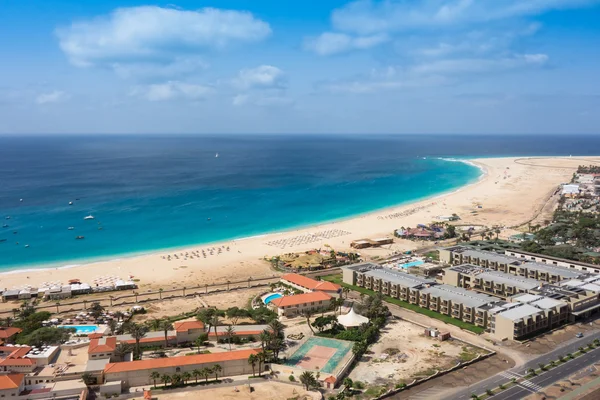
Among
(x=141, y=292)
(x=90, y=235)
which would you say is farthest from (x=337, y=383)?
(x=90, y=235)

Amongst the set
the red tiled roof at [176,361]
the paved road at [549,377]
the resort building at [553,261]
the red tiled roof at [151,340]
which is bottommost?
the paved road at [549,377]

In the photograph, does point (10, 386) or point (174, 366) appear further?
point (174, 366)

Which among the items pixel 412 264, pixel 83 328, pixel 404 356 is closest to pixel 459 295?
pixel 404 356

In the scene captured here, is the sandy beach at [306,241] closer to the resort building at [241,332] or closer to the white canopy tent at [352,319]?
the resort building at [241,332]

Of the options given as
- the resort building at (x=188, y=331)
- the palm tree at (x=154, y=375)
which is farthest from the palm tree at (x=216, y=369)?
the resort building at (x=188, y=331)

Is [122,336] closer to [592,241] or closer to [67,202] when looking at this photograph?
[592,241]

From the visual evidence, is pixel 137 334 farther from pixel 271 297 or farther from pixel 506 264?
pixel 506 264

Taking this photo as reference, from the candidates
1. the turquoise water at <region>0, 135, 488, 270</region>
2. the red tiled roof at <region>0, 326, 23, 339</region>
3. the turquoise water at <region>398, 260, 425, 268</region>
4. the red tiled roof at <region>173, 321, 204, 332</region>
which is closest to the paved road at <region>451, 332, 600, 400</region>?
the red tiled roof at <region>173, 321, 204, 332</region>
